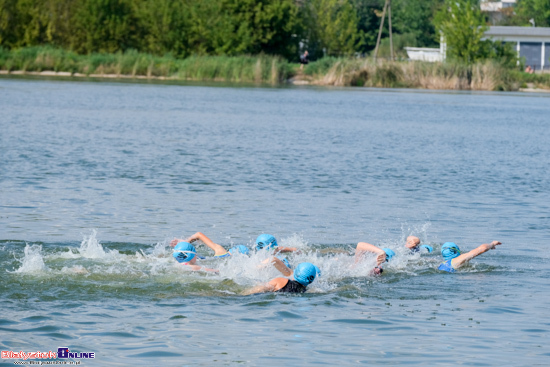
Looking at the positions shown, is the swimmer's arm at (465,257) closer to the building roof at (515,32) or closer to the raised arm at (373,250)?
the raised arm at (373,250)

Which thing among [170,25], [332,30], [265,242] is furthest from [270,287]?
[332,30]

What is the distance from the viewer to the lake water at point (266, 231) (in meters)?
10.1

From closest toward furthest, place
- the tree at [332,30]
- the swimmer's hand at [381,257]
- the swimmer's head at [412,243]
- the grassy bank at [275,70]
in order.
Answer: the swimmer's hand at [381,257]
the swimmer's head at [412,243]
the grassy bank at [275,70]
the tree at [332,30]

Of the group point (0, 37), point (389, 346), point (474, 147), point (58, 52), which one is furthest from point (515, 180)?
point (0, 37)

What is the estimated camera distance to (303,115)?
46.5 metres

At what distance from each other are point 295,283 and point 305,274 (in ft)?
0.81

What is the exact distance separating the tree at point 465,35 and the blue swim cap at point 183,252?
7299cm

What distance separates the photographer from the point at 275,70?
3115 inches

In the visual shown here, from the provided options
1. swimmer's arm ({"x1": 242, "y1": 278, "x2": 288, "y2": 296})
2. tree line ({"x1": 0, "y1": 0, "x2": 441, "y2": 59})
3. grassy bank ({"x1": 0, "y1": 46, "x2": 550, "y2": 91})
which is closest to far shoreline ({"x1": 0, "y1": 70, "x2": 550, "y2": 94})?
grassy bank ({"x1": 0, "y1": 46, "x2": 550, "y2": 91})

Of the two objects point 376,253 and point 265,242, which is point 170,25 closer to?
point 265,242

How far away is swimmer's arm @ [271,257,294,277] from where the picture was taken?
12398 mm

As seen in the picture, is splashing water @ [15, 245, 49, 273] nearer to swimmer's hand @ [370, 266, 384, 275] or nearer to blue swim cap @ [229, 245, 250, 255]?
blue swim cap @ [229, 245, 250, 255]

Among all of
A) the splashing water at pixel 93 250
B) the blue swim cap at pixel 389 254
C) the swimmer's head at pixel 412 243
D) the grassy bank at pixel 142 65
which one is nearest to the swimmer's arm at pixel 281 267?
the blue swim cap at pixel 389 254

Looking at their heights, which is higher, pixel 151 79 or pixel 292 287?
pixel 151 79
